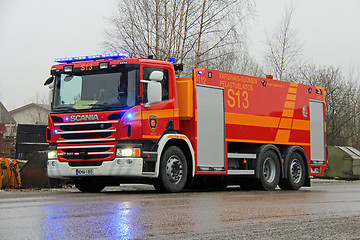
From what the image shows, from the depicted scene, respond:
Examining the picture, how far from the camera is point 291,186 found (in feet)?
56.3

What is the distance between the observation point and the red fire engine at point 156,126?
1288 centimetres

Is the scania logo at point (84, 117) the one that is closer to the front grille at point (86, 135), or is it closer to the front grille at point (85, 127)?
the front grille at point (85, 127)

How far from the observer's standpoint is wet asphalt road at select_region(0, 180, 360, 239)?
21.3ft

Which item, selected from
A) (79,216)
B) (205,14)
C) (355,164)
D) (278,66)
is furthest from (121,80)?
(278,66)

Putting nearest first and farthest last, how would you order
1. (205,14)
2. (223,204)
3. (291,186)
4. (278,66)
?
(223,204) → (291,186) → (205,14) → (278,66)

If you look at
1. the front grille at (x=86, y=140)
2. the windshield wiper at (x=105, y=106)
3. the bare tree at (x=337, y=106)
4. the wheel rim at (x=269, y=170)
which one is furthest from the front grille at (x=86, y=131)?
the bare tree at (x=337, y=106)

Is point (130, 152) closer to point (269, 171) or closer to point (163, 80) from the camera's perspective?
point (163, 80)

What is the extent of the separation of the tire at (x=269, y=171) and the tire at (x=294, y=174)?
60 centimetres

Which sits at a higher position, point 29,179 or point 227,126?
point 227,126

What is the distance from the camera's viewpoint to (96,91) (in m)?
13.2

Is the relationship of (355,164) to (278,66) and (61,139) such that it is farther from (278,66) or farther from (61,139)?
(61,139)

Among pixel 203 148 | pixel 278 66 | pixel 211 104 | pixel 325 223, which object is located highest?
pixel 278 66

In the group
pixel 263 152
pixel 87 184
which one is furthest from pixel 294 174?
pixel 87 184

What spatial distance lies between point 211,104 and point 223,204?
4.69 meters
